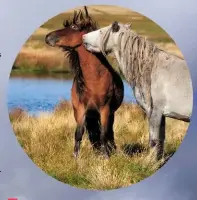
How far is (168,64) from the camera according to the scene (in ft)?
25.4

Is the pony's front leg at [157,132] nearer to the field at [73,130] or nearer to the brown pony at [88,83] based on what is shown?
the field at [73,130]

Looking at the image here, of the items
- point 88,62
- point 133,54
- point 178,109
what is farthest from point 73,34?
point 178,109

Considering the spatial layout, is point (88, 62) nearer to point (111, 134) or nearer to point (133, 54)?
point (133, 54)

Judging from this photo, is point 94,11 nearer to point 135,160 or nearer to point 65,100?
point 65,100

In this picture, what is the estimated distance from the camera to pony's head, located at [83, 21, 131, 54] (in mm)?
7676

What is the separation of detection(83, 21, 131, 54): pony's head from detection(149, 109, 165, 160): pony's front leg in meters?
0.66

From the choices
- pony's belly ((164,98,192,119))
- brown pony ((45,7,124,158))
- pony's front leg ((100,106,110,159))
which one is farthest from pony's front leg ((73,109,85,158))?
pony's belly ((164,98,192,119))

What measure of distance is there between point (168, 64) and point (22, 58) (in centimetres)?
123

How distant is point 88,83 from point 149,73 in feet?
1.74

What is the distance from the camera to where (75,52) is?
7.80m

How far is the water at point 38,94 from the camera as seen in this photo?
307 inches

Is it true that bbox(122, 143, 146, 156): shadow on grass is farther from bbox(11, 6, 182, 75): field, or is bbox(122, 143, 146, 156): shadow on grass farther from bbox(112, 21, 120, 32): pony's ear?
bbox(112, 21, 120, 32): pony's ear

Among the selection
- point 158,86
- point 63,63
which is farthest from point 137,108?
point 63,63

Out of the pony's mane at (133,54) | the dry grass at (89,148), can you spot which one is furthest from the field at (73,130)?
the pony's mane at (133,54)
